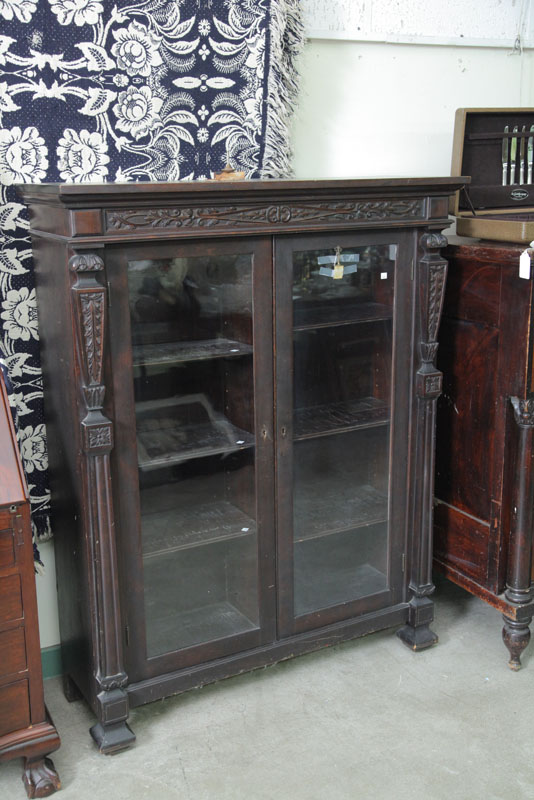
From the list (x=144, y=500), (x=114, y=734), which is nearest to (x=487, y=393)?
(x=144, y=500)

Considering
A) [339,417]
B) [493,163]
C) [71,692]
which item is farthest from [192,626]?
[493,163]

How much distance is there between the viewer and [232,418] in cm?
242

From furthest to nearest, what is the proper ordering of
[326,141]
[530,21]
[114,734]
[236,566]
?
1. [530,21]
2. [326,141]
3. [236,566]
4. [114,734]

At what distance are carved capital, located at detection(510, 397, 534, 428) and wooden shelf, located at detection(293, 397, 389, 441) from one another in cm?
39

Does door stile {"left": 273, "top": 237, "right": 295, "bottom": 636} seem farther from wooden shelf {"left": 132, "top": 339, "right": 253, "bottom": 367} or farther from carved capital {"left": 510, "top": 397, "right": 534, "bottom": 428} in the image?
carved capital {"left": 510, "top": 397, "right": 534, "bottom": 428}

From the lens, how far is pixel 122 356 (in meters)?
2.12

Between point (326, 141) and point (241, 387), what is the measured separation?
102 centimetres

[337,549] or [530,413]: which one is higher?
[530,413]

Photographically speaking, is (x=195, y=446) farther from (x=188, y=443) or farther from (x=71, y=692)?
(x=71, y=692)

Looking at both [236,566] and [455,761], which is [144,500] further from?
[455,761]

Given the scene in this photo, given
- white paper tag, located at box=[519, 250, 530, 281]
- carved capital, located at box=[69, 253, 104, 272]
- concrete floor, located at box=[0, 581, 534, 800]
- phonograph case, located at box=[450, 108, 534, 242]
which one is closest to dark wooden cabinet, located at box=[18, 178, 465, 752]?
carved capital, located at box=[69, 253, 104, 272]

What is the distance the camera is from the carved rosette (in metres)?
2.03

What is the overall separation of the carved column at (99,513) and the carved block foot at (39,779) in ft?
0.53

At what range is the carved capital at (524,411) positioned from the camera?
2.49 m
